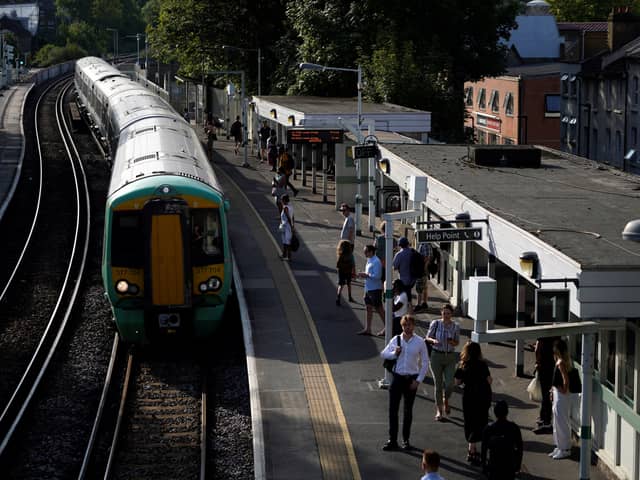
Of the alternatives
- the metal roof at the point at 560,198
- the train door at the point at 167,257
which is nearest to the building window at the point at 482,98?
the metal roof at the point at 560,198

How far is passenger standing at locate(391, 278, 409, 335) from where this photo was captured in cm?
1797

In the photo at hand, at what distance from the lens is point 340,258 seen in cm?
2111

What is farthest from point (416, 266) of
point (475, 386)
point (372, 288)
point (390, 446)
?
point (475, 386)

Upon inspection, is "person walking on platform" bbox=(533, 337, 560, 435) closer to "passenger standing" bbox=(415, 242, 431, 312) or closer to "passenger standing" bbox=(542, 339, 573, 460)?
→ "passenger standing" bbox=(542, 339, 573, 460)

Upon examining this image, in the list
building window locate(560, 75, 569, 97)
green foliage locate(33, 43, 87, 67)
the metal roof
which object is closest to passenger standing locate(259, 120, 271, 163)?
building window locate(560, 75, 569, 97)

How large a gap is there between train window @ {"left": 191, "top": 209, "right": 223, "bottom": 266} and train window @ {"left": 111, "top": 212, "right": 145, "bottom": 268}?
831 mm

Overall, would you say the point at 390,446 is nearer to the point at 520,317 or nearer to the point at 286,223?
→ the point at 520,317

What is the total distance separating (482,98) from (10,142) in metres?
27.2

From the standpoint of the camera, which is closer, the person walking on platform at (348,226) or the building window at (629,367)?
the building window at (629,367)

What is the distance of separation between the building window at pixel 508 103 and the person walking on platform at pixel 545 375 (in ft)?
154

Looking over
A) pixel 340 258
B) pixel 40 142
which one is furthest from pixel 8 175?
pixel 340 258

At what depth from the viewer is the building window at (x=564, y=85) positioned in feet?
190

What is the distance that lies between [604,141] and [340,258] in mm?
35190

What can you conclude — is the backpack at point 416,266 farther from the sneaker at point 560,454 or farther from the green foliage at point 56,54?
the green foliage at point 56,54
